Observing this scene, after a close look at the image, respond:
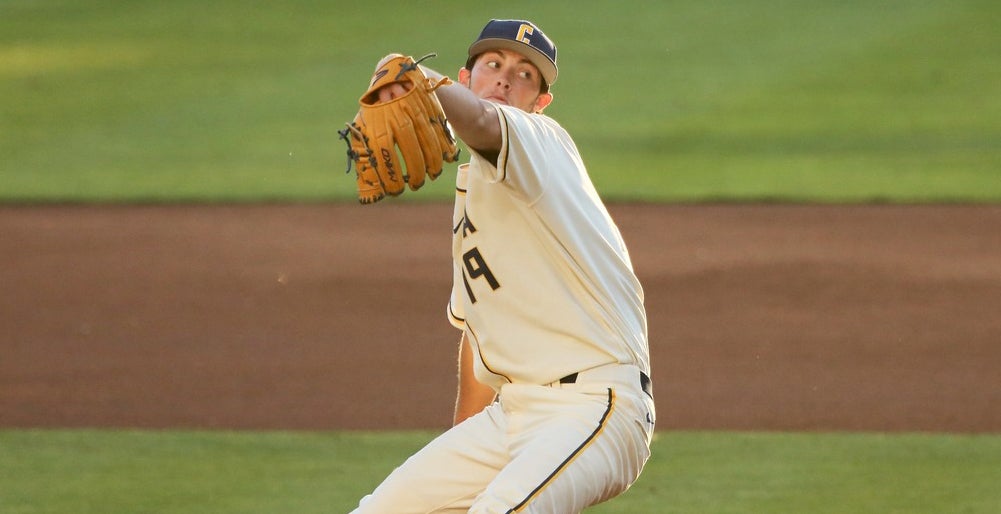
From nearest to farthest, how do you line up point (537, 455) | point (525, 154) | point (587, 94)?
1. point (525, 154)
2. point (537, 455)
3. point (587, 94)

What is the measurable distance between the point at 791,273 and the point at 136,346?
3.82 metres

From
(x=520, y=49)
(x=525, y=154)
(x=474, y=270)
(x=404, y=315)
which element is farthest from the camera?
(x=404, y=315)

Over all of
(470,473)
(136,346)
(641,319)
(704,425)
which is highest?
(641,319)

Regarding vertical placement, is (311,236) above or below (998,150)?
below

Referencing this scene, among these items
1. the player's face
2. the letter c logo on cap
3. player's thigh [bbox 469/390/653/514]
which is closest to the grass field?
player's thigh [bbox 469/390/653/514]

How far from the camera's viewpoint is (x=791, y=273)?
30.3 feet

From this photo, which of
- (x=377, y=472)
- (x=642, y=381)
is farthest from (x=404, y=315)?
(x=642, y=381)

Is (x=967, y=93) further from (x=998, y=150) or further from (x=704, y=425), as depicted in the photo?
(x=704, y=425)

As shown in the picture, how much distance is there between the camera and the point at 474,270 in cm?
383

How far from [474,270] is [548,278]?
21cm

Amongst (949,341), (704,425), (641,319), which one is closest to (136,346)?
(704,425)

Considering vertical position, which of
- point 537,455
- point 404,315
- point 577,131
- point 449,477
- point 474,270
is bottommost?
point 404,315

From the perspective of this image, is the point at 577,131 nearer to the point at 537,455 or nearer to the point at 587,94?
the point at 587,94

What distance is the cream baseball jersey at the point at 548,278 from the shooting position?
3.70 meters
